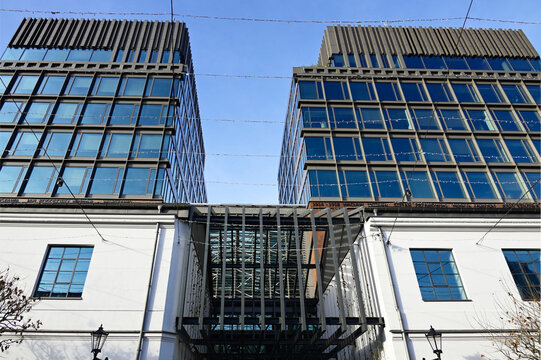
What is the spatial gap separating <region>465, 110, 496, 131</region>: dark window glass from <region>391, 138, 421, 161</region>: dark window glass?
6.26 meters

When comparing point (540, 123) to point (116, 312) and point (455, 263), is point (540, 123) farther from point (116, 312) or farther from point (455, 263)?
point (116, 312)

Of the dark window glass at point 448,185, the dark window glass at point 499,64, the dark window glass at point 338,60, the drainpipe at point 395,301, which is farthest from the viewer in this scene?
the dark window glass at point 499,64

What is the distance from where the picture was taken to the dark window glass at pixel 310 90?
29.4m

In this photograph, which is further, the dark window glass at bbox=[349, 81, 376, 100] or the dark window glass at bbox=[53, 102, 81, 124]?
the dark window glass at bbox=[349, 81, 376, 100]

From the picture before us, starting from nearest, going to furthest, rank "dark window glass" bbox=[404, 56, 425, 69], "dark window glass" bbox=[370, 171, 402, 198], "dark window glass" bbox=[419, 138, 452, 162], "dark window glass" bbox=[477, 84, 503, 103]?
"dark window glass" bbox=[370, 171, 402, 198]
"dark window glass" bbox=[419, 138, 452, 162]
"dark window glass" bbox=[477, 84, 503, 103]
"dark window glass" bbox=[404, 56, 425, 69]

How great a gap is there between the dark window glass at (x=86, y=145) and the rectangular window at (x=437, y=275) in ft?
82.7

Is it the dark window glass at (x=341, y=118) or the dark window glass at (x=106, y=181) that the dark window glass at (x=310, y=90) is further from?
the dark window glass at (x=106, y=181)

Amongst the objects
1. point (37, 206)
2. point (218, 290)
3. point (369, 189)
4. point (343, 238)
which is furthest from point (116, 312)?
point (369, 189)

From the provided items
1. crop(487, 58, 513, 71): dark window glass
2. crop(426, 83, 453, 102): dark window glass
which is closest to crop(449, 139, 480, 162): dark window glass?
crop(426, 83, 453, 102): dark window glass

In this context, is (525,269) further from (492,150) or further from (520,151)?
(520,151)

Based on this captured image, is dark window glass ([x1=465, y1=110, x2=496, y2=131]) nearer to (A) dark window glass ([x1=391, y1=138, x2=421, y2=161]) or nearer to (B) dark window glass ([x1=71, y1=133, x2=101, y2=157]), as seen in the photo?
(A) dark window glass ([x1=391, y1=138, x2=421, y2=161])

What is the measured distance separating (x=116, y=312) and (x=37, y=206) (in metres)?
6.65

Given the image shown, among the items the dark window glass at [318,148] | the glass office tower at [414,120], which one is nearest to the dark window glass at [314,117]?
the glass office tower at [414,120]

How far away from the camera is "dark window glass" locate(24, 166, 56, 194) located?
25.0m
